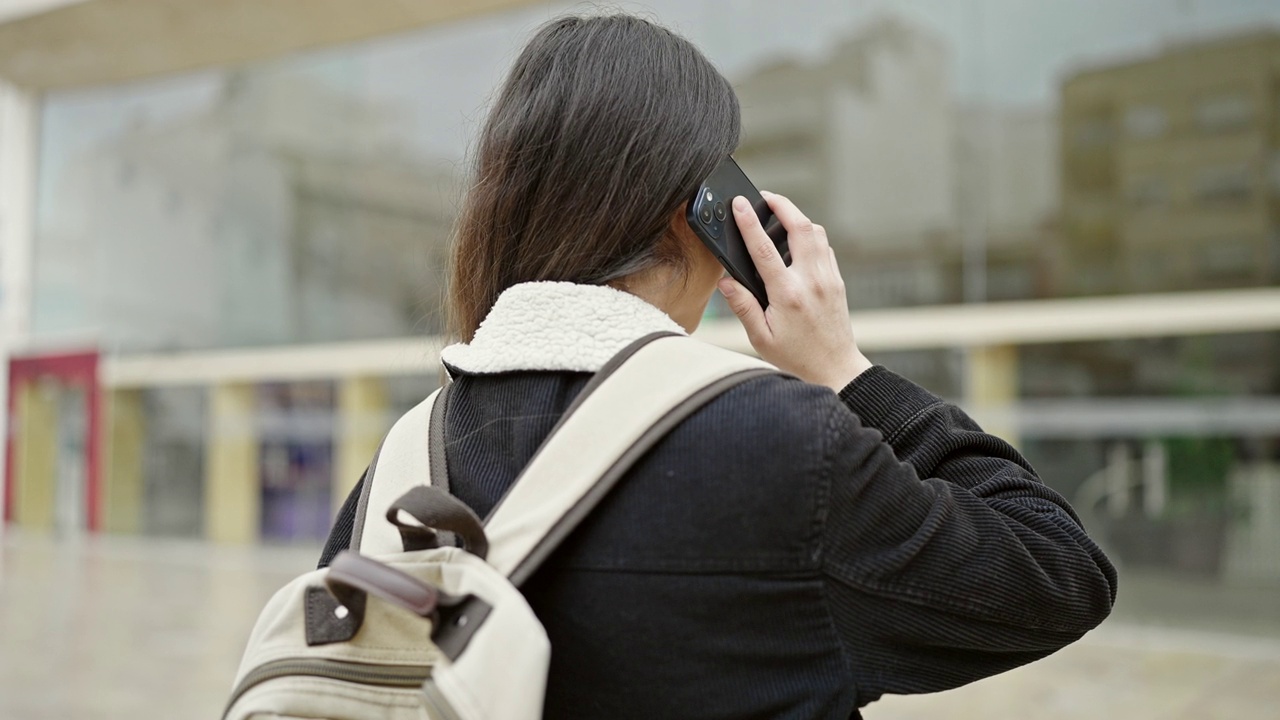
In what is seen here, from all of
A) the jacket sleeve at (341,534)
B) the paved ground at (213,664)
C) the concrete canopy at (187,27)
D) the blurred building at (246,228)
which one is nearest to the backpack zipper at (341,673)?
the jacket sleeve at (341,534)

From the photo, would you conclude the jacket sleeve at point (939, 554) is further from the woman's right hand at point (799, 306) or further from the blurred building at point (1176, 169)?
the blurred building at point (1176, 169)

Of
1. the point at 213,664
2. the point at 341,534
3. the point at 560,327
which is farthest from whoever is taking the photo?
the point at 213,664

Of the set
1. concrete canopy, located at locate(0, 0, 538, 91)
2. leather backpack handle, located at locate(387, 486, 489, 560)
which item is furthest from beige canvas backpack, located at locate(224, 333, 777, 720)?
concrete canopy, located at locate(0, 0, 538, 91)

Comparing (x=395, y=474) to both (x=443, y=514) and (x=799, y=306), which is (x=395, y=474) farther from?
(x=799, y=306)

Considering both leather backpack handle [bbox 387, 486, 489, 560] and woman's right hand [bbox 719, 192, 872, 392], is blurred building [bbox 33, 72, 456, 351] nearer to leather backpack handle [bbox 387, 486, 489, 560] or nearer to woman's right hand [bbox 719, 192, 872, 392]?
woman's right hand [bbox 719, 192, 872, 392]

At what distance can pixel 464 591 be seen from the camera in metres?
0.97

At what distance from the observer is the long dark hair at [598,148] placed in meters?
1.17

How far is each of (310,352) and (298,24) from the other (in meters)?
3.96

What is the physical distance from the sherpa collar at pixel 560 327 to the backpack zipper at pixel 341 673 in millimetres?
298

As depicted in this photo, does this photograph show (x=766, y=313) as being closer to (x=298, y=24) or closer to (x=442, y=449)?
(x=442, y=449)

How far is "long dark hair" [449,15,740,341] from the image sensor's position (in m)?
1.17

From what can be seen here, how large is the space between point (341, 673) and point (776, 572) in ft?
1.27

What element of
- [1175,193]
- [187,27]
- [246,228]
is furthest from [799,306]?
[246,228]

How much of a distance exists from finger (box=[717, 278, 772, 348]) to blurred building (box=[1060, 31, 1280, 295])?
30.1ft
